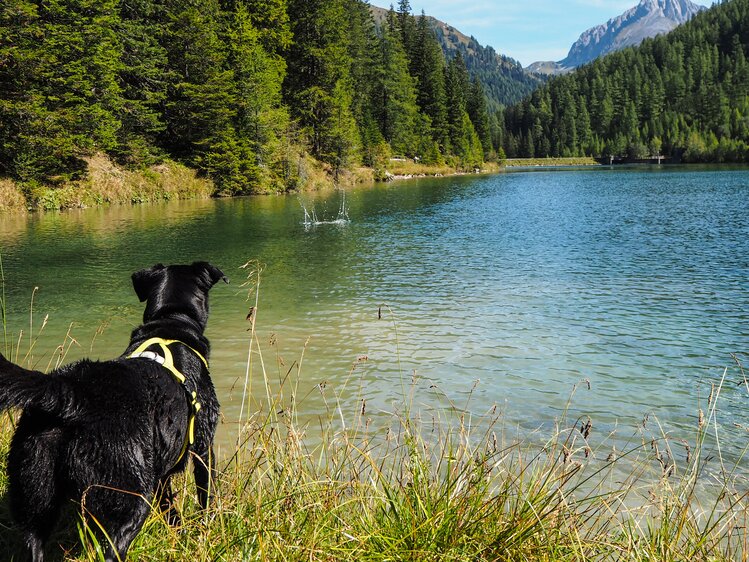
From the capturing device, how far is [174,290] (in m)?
3.94

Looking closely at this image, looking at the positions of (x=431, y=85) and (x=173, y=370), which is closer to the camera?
(x=173, y=370)

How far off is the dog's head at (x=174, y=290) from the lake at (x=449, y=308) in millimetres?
718

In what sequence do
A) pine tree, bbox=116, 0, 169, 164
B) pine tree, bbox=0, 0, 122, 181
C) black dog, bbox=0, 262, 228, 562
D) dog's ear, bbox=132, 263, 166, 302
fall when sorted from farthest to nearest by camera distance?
pine tree, bbox=116, 0, 169, 164 → pine tree, bbox=0, 0, 122, 181 → dog's ear, bbox=132, 263, 166, 302 → black dog, bbox=0, 262, 228, 562

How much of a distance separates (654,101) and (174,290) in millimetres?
158058

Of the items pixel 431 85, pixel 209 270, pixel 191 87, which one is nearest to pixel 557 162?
pixel 431 85

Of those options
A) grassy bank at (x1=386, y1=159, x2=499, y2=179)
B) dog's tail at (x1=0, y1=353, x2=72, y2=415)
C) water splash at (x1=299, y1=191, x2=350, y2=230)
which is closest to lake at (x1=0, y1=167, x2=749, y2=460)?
water splash at (x1=299, y1=191, x2=350, y2=230)

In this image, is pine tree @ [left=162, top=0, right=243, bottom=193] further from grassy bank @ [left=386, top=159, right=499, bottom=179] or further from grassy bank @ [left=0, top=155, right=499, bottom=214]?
grassy bank @ [left=386, top=159, right=499, bottom=179]

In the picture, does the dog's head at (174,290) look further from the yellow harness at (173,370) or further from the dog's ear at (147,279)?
the yellow harness at (173,370)

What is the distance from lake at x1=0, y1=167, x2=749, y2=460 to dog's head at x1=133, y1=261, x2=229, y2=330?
2.36ft

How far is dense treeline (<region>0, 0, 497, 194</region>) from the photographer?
24.4 meters

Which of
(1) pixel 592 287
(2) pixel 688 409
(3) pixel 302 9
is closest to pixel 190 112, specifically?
(3) pixel 302 9

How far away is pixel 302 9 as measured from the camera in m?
47.1

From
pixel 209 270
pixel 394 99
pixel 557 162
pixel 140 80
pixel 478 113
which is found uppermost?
pixel 478 113

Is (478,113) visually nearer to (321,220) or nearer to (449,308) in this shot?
(321,220)
